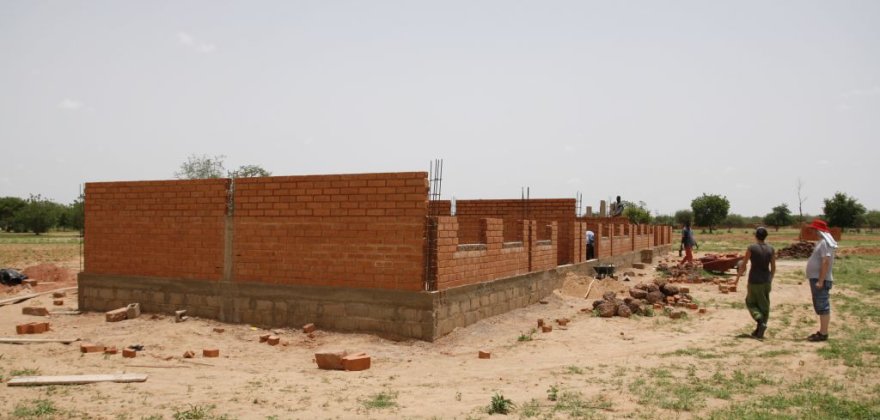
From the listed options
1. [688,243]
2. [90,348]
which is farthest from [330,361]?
[688,243]

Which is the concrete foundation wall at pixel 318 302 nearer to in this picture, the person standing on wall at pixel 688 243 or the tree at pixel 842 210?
the person standing on wall at pixel 688 243

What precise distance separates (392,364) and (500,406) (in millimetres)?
2587

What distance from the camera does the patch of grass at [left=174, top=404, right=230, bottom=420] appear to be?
17.0 feet

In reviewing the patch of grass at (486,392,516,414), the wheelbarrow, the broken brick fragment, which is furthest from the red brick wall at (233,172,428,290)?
the wheelbarrow

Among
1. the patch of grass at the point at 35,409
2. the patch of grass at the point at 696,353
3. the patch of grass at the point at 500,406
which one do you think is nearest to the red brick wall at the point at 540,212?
the patch of grass at the point at 696,353

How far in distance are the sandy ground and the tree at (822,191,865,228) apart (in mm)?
68485

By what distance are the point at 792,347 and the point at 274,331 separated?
7.12 m

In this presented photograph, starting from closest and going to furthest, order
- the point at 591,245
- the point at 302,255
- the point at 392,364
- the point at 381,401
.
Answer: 1. the point at 381,401
2. the point at 392,364
3. the point at 302,255
4. the point at 591,245

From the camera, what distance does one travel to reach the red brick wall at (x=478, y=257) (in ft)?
29.4

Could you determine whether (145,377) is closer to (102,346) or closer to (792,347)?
(102,346)

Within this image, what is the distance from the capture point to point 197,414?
5.25 m

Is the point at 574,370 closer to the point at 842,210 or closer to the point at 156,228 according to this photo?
the point at 156,228

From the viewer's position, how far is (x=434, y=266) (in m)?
8.78

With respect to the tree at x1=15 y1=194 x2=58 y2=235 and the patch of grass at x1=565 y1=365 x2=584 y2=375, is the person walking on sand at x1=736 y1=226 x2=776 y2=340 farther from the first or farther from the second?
the tree at x1=15 y1=194 x2=58 y2=235
